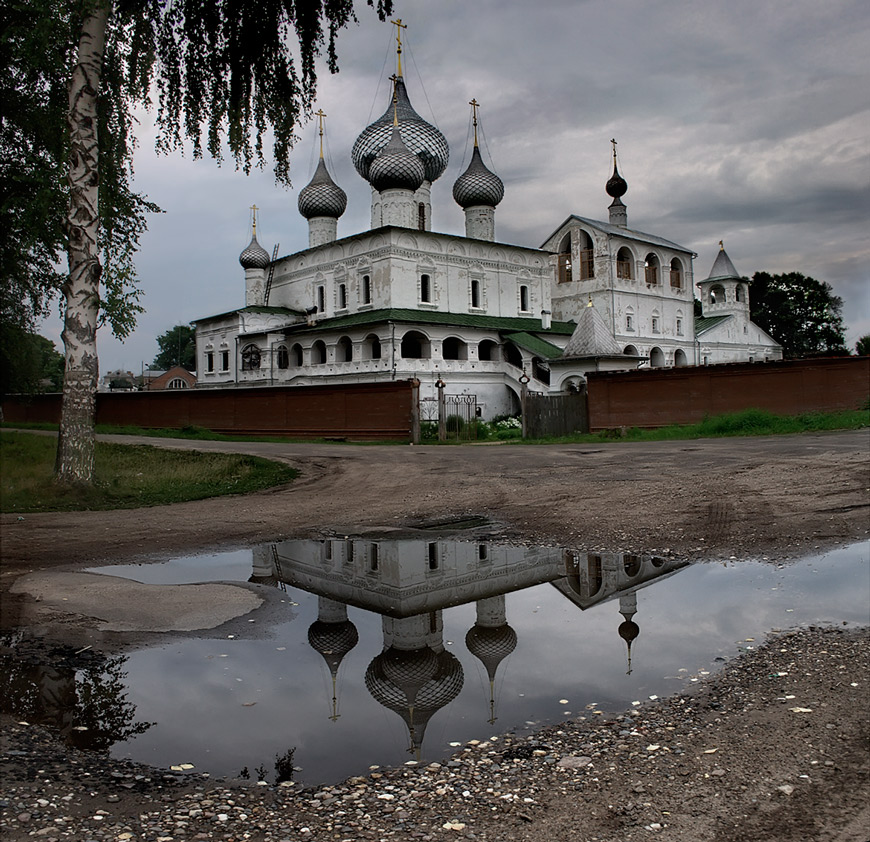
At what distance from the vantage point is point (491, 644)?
4.69 meters

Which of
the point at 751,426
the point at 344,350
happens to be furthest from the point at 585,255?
the point at 751,426

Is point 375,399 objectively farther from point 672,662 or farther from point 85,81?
point 672,662

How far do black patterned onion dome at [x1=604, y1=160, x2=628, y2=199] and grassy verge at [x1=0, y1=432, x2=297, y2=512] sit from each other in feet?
144

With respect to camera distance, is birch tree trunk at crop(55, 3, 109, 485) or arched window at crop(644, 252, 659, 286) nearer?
birch tree trunk at crop(55, 3, 109, 485)

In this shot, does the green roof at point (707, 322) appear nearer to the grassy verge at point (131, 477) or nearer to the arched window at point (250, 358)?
the arched window at point (250, 358)

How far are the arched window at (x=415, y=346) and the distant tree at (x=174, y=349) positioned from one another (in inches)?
2948

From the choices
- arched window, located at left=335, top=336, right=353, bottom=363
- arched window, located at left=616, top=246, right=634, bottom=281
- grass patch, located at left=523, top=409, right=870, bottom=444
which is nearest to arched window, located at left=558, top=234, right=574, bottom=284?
arched window, located at left=616, top=246, right=634, bottom=281

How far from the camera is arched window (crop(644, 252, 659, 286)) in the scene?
164ft

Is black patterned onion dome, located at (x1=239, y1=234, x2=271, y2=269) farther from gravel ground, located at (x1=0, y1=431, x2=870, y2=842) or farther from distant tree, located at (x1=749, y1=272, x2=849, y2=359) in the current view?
distant tree, located at (x1=749, y1=272, x2=849, y2=359)

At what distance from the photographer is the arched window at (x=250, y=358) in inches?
1671

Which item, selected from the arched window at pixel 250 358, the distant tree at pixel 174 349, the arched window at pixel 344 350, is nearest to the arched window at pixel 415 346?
the arched window at pixel 344 350

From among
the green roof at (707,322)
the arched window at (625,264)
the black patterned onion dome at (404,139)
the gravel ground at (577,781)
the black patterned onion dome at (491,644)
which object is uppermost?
the black patterned onion dome at (404,139)

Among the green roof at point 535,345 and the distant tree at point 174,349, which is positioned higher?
the distant tree at point 174,349

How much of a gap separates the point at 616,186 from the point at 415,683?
5532 centimetres
